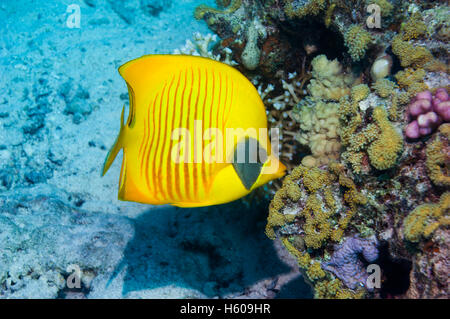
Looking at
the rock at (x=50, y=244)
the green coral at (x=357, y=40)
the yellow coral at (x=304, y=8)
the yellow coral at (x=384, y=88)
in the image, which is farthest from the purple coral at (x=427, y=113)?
the rock at (x=50, y=244)

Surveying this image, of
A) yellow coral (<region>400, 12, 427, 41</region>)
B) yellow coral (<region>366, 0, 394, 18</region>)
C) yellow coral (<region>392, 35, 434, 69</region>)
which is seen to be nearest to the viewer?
yellow coral (<region>392, 35, 434, 69</region>)

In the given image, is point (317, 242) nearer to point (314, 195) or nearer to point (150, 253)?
point (314, 195)

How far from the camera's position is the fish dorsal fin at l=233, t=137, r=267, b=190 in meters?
1.30

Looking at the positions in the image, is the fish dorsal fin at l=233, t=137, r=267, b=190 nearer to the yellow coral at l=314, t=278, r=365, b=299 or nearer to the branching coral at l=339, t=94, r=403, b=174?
the branching coral at l=339, t=94, r=403, b=174

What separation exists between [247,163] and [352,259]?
1.04 metres

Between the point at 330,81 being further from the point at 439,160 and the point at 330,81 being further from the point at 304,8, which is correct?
the point at 439,160

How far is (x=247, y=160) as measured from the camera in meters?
1.31

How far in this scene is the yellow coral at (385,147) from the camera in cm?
156

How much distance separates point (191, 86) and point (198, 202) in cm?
54

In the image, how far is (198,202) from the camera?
4.62 feet
